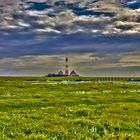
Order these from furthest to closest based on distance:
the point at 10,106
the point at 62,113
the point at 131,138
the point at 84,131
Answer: the point at 10,106
the point at 62,113
the point at 84,131
the point at 131,138

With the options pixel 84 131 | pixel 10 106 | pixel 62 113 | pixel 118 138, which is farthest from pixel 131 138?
pixel 10 106

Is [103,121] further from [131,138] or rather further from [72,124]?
[131,138]

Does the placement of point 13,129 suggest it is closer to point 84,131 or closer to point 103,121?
point 84,131

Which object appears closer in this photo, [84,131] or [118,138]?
[118,138]

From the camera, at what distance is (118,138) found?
1622 centimetres

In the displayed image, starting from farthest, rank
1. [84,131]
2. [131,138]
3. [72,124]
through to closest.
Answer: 1. [72,124]
2. [84,131]
3. [131,138]

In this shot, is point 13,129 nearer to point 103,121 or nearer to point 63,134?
point 63,134

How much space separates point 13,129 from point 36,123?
2.07 meters

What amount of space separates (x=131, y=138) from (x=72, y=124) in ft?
13.8

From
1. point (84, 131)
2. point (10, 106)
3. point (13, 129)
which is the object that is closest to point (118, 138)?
point (84, 131)

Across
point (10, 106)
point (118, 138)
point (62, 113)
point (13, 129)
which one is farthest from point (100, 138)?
point (10, 106)

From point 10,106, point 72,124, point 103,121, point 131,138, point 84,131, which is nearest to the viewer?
point 131,138

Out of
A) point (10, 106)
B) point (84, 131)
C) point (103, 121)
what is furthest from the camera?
point (10, 106)

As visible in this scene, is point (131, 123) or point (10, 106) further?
point (10, 106)
